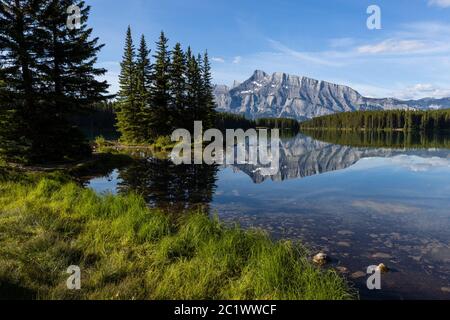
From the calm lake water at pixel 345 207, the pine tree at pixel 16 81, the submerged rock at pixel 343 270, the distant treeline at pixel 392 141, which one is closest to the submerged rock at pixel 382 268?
the calm lake water at pixel 345 207

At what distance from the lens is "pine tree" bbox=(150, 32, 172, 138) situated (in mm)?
49938

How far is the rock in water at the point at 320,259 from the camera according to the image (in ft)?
29.9

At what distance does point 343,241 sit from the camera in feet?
36.1

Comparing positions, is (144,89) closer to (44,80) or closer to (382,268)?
(44,80)

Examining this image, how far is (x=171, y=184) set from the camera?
20406mm

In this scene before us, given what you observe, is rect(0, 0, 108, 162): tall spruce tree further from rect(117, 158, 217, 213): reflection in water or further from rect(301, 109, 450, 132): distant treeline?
rect(301, 109, 450, 132): distant treeline

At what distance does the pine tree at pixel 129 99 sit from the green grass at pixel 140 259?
41303mm

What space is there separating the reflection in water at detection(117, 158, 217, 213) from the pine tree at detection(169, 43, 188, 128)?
Answer: 23594mm

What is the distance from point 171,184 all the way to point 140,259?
12.5 metres

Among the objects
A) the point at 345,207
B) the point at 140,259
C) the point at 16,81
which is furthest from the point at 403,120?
the point at 140,259

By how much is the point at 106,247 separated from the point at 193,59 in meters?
55.6
